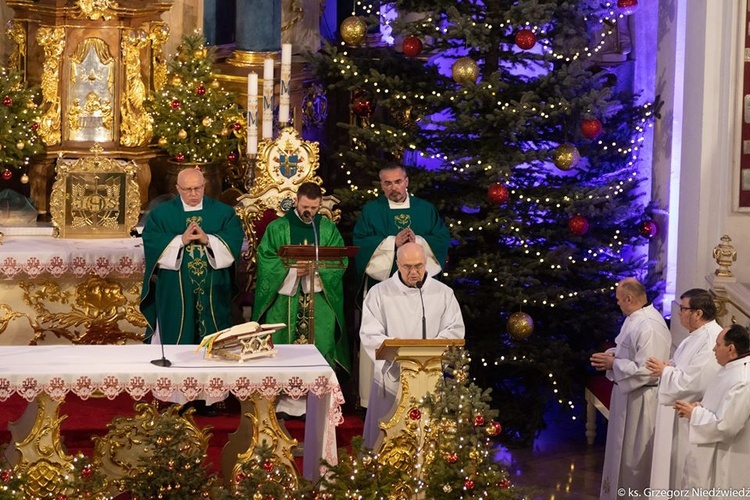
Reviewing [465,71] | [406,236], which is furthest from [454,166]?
[406,236]

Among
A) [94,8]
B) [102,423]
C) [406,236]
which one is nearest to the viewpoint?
[102,423]

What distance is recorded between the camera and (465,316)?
38.9 feet

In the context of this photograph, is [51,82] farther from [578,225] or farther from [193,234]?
[578,225]

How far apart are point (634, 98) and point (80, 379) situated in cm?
576

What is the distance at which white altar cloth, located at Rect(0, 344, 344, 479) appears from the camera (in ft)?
27.2

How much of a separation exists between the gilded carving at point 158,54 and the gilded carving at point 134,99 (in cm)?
8

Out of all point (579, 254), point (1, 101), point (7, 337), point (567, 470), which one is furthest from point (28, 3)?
point (567, 470)

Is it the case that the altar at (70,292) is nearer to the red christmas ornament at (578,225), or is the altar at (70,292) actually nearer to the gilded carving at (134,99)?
the gilded carving at (134,99)

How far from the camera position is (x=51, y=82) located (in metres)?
12.4

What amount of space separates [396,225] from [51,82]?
3284 mm

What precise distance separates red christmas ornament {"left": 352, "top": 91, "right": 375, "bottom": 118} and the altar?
6.95 feet

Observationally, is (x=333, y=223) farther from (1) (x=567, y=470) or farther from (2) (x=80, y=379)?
(2) (x=80, y=379)

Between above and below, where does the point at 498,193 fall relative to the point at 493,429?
above

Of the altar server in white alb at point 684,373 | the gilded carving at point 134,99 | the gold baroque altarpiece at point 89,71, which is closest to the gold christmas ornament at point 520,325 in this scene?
the altar server in white alb at point 684,373
